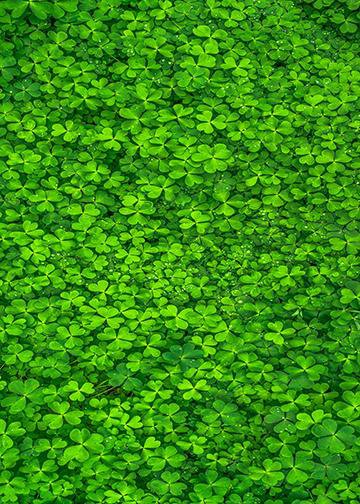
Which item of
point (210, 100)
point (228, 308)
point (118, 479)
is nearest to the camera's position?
point (118, 479)

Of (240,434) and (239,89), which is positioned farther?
(239,89)

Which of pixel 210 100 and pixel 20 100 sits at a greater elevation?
pixel 210 100

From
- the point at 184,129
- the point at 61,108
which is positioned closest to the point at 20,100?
the point at 61,108

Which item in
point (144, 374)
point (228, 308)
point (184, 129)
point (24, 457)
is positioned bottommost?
point (24, 457)

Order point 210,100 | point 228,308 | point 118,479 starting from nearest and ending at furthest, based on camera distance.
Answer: point 118,479 → point 228,308 → point 210,100

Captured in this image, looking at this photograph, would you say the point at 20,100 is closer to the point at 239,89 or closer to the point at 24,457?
the point at 239,89

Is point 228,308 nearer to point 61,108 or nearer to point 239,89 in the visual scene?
point 239,89
